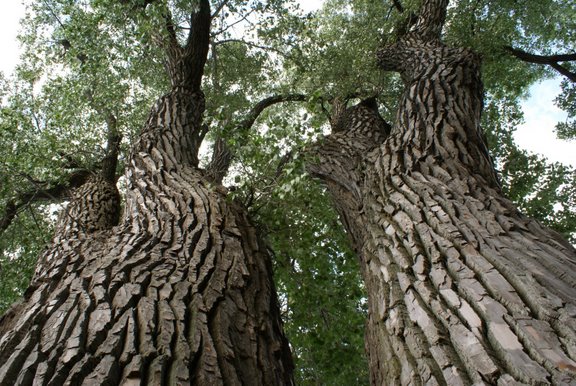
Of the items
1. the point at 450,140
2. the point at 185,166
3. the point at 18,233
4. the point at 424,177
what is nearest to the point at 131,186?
the point at 185,166

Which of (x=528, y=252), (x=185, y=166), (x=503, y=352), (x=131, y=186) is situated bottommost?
(x=503, y=352)

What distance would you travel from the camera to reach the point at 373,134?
668cm

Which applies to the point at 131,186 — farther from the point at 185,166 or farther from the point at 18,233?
the point at 18,233

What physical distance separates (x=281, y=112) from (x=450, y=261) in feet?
42.0

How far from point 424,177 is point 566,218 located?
1012 cm

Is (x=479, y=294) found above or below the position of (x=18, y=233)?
below

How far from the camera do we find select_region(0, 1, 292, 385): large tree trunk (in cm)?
206

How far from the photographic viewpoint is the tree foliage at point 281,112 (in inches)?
269

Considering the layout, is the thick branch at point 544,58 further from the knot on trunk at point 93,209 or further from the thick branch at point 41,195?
the thick branch at point 41,195


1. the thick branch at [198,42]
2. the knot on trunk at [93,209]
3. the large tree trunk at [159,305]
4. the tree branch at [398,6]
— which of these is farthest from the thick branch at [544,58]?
the large tree trunk at [159,305]

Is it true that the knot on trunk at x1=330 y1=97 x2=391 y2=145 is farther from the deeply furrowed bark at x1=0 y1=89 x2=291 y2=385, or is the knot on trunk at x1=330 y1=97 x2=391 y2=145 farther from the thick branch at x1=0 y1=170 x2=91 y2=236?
the thick branch at x1=0 y1=170 x2=91 y2=236

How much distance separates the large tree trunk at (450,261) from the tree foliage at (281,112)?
3.07 feet

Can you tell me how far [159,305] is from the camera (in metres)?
2.58

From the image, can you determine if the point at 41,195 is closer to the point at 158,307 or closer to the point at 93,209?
the point at 93,209
